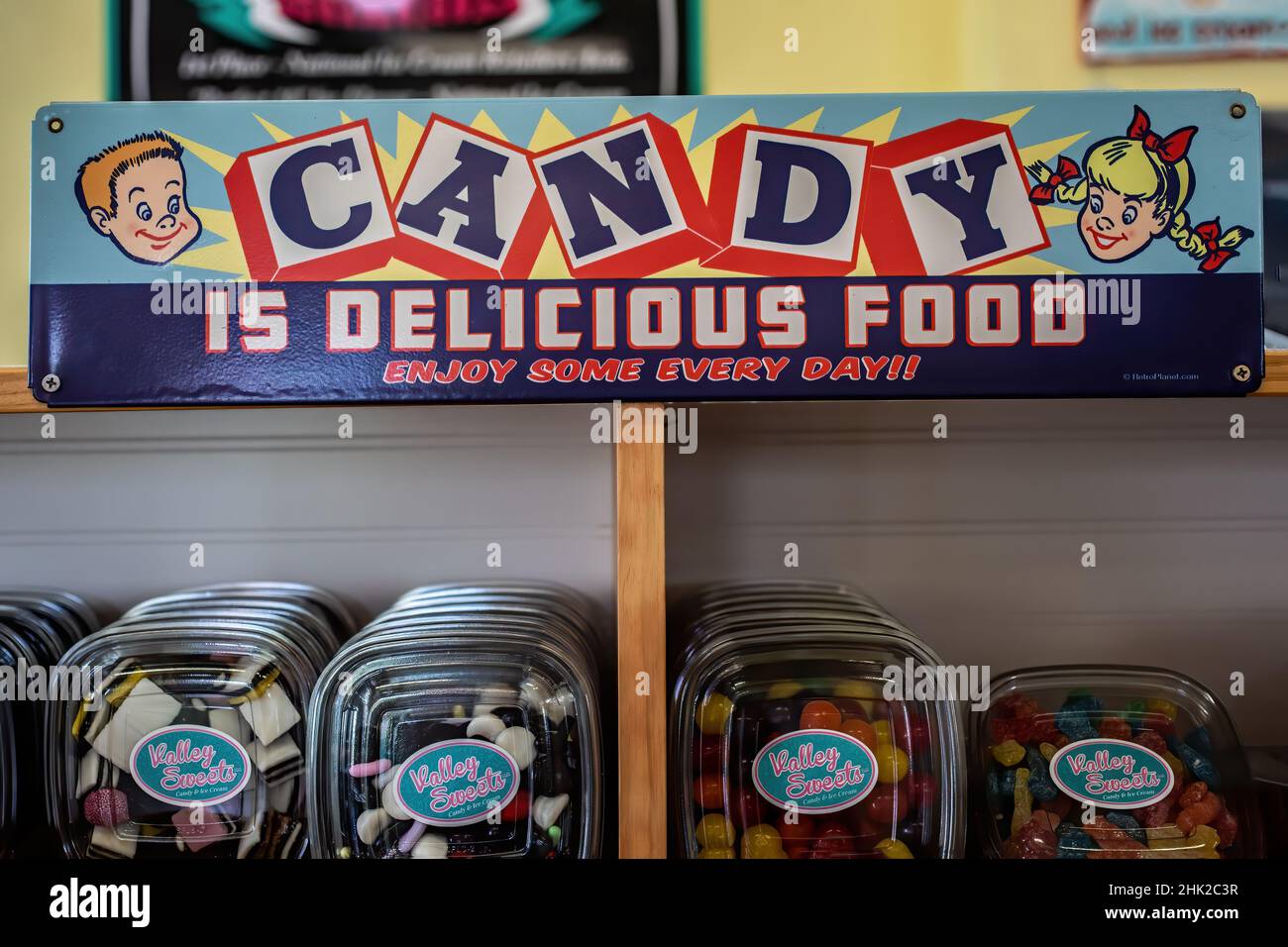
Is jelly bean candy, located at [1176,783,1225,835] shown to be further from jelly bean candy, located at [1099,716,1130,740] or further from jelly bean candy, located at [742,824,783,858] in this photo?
jelly bean candy, located at [742,824,783,858]

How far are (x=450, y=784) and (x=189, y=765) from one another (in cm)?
28

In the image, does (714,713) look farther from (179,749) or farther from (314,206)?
(314,206)

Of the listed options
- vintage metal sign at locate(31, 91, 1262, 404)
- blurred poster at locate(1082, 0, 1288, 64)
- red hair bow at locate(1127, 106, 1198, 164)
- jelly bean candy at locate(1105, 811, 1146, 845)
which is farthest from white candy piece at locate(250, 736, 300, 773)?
blurred poster at locate(1082, 0, 1288, 64)

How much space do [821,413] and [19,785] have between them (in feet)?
3.66

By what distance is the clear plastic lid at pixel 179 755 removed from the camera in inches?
39.0

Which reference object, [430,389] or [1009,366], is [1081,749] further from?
[430,389]

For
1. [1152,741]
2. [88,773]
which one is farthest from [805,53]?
[88,773]

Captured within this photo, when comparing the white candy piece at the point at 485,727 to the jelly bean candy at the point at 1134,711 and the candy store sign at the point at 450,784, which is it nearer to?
the candy store sign at the point at 450,784

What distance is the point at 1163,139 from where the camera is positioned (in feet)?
3.18

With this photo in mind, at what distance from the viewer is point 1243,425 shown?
139cm

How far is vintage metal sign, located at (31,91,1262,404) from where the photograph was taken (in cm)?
94

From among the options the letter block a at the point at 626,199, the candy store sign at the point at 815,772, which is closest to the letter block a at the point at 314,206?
the letter block a at the point at 626,199

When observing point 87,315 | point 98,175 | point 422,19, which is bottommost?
point 87,315
